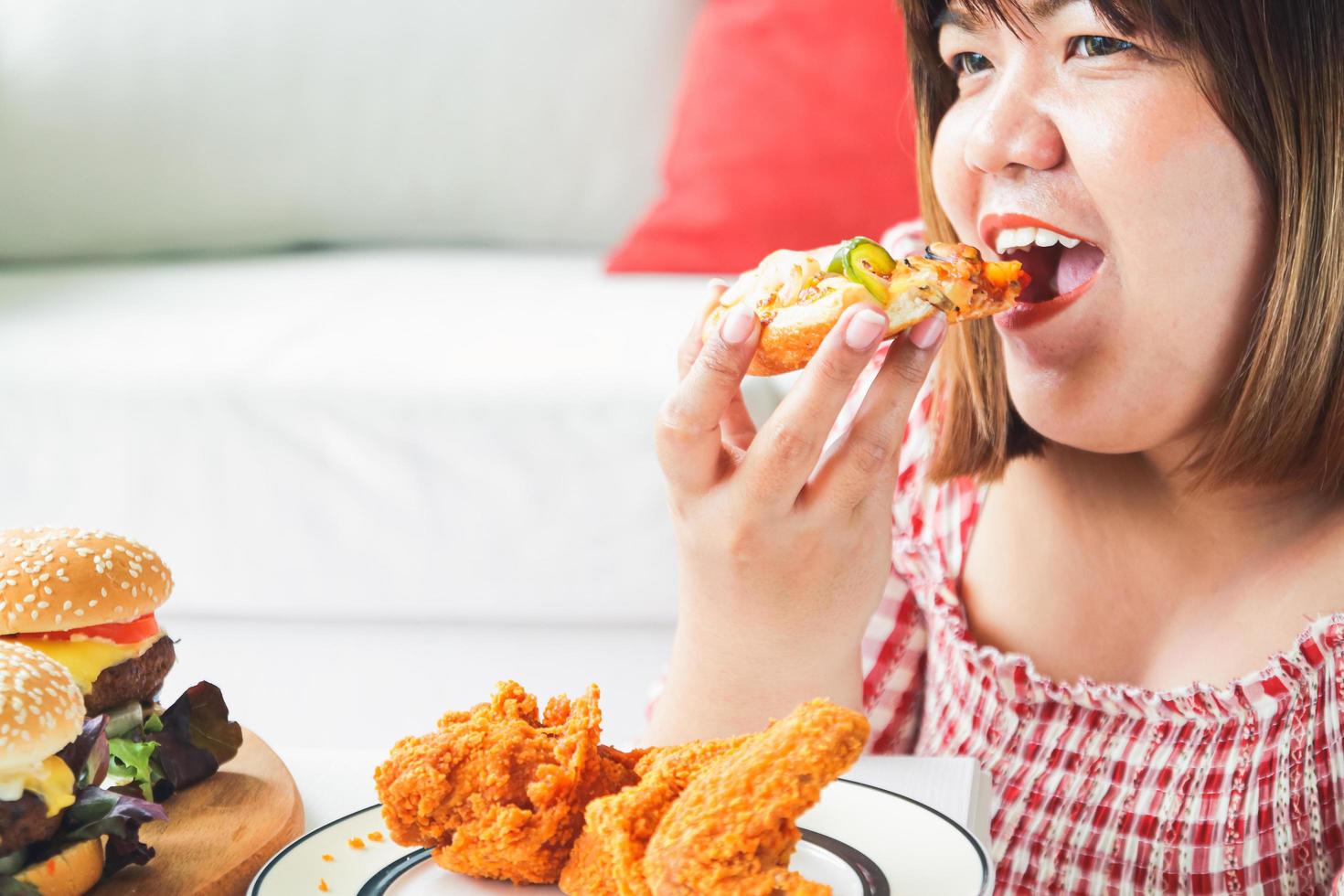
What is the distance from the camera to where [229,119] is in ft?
10.3

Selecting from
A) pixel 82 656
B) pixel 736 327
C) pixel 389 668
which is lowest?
pixel 389 668

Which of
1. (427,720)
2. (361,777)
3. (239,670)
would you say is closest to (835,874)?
(361,777)

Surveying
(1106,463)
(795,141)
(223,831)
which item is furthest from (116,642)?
(795,141)

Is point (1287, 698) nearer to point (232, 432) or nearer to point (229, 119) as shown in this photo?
point (232, 432)

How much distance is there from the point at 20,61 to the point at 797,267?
2.41 metres

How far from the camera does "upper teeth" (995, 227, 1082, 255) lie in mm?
1363

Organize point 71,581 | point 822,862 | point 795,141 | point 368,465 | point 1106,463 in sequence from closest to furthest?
point 822,862, point 71,581, point 1106,463, point 368,465, point 795,141

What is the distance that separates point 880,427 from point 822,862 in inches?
18.0

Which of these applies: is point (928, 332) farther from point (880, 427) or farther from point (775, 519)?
point (775, 519)

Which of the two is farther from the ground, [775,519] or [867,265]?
[867,265]

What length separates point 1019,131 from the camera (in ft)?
4.32

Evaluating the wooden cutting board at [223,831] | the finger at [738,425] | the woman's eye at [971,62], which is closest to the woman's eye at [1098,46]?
the woman's eye at [971,62]

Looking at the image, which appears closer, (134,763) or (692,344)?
(134,763)

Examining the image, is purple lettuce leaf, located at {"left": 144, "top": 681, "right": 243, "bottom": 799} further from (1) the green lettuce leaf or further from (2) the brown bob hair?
(2) the brown bob hair
